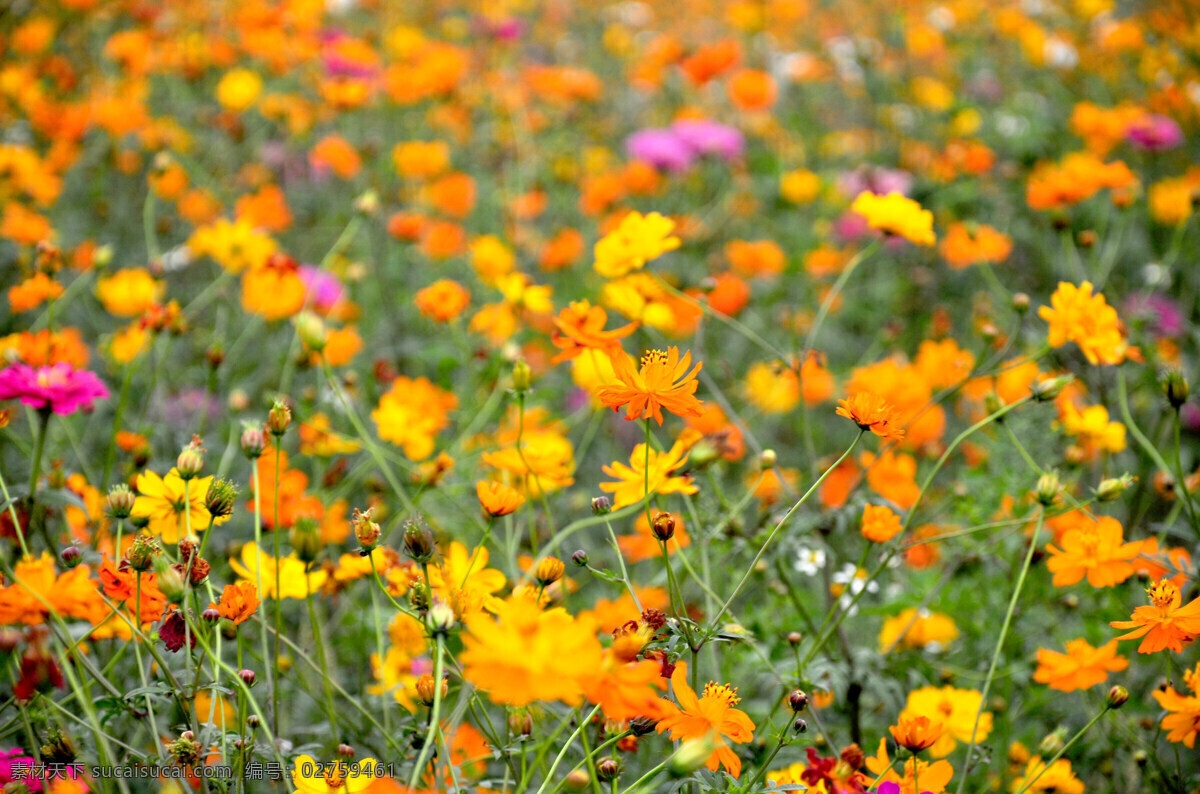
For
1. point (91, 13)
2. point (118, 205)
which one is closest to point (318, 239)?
point (118, 205)

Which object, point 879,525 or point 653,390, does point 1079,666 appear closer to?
point 879,525

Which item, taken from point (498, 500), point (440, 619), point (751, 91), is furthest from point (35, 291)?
point (751, 91)

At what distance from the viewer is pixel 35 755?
820 mm

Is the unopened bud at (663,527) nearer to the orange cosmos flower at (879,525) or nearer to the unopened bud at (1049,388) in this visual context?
the orange cosmos flower at (879,525)

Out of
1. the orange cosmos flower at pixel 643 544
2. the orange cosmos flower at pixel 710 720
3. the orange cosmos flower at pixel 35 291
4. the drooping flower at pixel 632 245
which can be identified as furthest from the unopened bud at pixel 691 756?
the orange cosmos flower at pixel 35 291

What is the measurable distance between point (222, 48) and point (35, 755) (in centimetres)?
239

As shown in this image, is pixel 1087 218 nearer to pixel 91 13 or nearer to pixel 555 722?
pixel 555 722

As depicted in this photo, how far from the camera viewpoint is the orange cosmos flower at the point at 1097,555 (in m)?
0.98

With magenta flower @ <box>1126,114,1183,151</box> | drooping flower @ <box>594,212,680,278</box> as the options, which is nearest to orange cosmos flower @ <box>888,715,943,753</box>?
drooping flower @ <box>594,212,680,278</box>

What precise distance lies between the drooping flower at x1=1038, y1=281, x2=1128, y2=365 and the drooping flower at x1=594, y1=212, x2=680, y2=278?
511mm

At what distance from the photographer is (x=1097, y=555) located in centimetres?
99

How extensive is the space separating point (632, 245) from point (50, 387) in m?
0.74

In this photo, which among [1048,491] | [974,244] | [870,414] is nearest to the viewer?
[870,414]

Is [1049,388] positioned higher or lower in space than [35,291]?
lower
